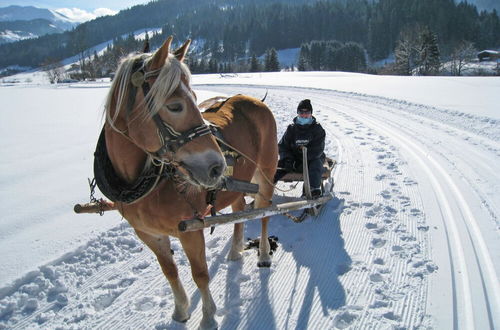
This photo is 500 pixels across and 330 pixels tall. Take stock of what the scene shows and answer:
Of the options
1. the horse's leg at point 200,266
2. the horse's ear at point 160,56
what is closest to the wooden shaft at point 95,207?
the horse's leg at point 200,266

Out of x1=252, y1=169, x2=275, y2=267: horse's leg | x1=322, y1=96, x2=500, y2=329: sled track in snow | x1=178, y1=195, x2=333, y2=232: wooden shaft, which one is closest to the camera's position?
x1=178, y1=195, x2=333, y2=232: wooden shaft

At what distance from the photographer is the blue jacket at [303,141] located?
500cm

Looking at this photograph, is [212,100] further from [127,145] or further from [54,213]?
[54,213]

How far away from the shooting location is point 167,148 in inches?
82.5

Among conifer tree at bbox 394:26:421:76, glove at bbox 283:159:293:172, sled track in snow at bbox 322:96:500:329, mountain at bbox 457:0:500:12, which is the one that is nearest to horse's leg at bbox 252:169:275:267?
glove at bbox 283:159:293:172

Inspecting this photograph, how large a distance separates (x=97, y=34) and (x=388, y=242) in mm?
202939

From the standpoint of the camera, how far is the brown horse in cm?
208

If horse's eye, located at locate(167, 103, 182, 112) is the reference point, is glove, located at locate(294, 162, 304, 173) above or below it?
below

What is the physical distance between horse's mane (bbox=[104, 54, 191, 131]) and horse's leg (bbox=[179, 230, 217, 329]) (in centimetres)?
107

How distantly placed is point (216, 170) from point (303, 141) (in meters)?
3.14

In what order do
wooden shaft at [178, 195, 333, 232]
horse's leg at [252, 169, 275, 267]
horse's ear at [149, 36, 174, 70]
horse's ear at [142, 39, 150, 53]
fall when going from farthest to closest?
horse's leg at [252, 169, 275, 267], horse's ear at [142, 39, 150, 53], wooden shaft at [178, 195, 333, 232], horse's ear at [149, 36, 174, 70]

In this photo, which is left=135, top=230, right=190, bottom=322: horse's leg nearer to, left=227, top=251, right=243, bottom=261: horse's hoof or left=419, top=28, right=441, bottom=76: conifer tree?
left=227, top=251, right=243, bottom=261: horse's hoof

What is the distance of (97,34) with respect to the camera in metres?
176

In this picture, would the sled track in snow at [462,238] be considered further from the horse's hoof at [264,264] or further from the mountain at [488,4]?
the mountain at [488,4]
